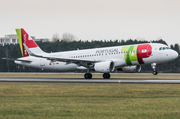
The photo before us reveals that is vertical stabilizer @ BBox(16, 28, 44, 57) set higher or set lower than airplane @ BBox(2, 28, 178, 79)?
higher

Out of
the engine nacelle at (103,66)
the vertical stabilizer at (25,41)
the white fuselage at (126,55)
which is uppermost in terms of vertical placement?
the vertical stabilizer at (25,41)

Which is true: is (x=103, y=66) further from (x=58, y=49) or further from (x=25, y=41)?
(x=58, y=49)

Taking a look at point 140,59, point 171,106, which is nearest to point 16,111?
point 171,106

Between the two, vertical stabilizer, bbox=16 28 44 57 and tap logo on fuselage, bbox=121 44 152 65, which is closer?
tap logo on fuselage, bbox=121 44 152 65

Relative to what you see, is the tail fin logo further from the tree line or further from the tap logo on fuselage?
the tree line

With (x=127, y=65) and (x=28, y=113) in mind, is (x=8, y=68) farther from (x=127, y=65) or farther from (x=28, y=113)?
(x=28, y=113)

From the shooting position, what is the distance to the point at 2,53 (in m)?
133

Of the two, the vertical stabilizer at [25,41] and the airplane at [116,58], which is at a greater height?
the vertical stabilizer at [25,41]

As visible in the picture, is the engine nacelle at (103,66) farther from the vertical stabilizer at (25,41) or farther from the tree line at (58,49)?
the tree line at (58,49)

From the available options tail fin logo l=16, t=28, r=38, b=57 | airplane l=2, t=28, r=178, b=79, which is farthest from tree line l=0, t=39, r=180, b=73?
airplane l=2, t=28, r=178, b=79

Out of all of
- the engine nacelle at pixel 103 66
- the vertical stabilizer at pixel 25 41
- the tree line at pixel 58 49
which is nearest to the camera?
the engine nacelle at pixel 103 66

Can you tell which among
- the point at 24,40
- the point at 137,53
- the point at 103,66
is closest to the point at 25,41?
the point at 24,40

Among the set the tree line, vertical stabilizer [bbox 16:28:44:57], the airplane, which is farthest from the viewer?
the tree line

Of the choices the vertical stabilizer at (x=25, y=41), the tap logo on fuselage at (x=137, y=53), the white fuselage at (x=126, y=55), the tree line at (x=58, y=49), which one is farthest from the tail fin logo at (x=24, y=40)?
the tree line at (x=58, y=49)
